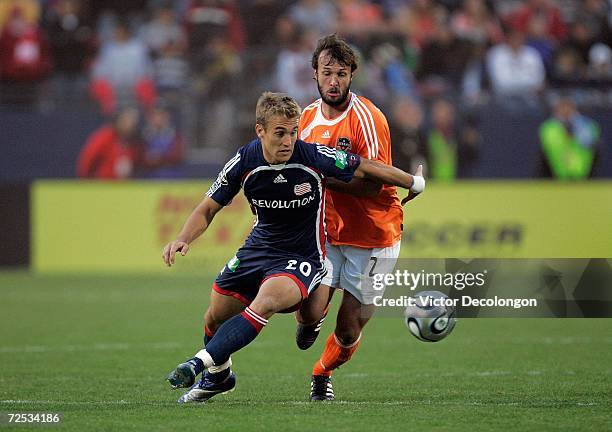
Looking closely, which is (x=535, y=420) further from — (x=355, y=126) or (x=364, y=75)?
(x=364, y=75)

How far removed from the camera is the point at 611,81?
18.4m

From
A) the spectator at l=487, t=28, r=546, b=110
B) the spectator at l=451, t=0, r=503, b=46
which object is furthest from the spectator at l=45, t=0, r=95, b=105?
the spectator at l=487, t=28, r=546, b=110

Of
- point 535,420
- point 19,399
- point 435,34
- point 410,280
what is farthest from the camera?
point 435,34

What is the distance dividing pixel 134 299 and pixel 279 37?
6764mm

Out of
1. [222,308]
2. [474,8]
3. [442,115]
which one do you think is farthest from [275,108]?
[474,8]

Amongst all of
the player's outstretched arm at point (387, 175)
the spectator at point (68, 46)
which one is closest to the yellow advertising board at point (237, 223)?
the spectator at point (68, 46)

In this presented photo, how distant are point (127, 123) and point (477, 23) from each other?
6.93m

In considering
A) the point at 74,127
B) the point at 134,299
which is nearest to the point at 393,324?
the point at 134,299

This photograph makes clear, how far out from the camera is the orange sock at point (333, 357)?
763 cm

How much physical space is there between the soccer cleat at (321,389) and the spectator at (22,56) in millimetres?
12351

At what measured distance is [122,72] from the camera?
19047 millimetres

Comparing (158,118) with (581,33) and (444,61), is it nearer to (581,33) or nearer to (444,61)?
(444,61)

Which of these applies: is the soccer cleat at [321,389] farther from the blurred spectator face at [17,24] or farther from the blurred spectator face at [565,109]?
the blurred spectator face at [17,24]

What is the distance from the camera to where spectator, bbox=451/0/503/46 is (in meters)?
19.6
